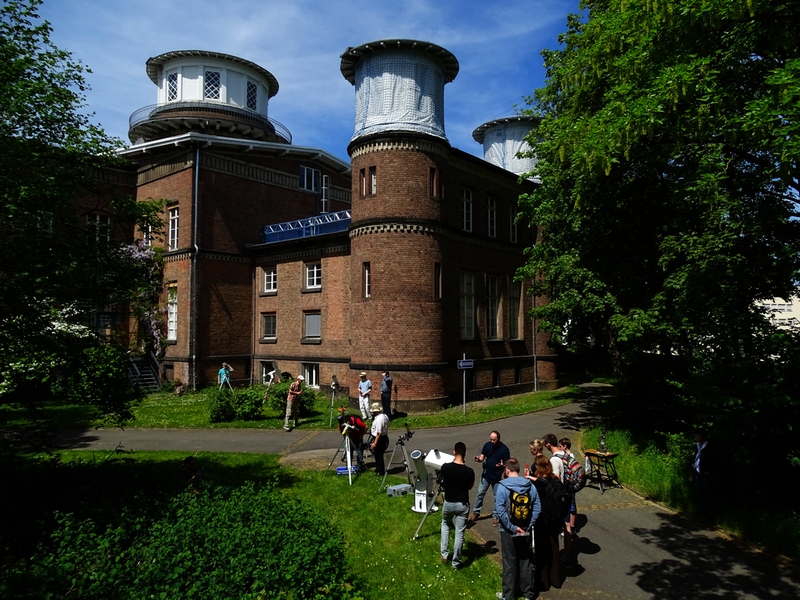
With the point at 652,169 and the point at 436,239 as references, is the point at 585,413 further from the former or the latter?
the point at 652,169

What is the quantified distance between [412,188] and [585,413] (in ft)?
35.1

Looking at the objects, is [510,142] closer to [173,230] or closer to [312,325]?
[312,325]

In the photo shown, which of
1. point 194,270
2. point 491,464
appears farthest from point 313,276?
point 491,464

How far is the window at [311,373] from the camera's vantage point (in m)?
26.1

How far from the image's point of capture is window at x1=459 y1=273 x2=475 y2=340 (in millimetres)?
23672

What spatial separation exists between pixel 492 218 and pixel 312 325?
399 inches

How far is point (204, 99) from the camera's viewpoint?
104ft

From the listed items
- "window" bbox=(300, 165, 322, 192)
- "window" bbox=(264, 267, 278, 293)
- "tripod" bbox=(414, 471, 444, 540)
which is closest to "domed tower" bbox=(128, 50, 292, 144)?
"window" bbox=(300, 165, 322, 192)

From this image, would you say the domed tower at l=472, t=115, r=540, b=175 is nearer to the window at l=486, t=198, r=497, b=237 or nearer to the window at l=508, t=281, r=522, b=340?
the window at l=486, t=198, r=497, b=237

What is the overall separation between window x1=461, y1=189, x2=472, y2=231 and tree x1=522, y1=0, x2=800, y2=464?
7890 millimetres

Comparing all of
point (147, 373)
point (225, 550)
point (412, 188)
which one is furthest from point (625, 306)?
point (147, 373)

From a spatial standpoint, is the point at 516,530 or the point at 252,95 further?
the point at 252,95

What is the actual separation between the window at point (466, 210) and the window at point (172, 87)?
19.2 m

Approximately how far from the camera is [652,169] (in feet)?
44.0
